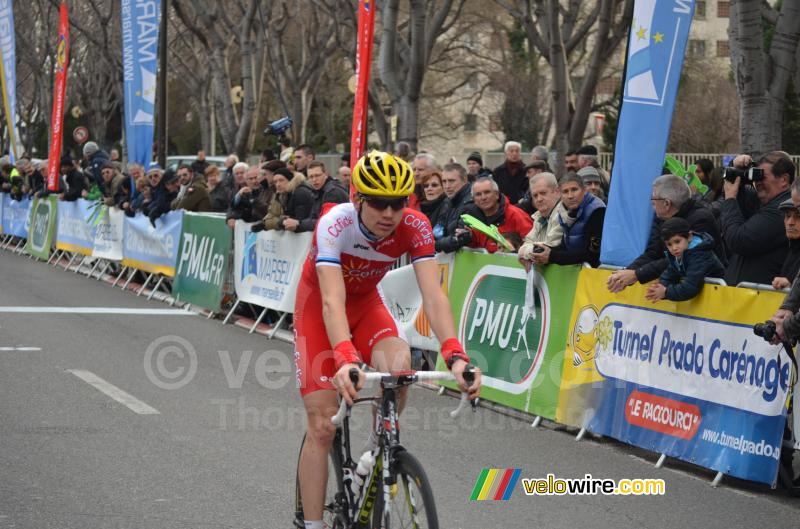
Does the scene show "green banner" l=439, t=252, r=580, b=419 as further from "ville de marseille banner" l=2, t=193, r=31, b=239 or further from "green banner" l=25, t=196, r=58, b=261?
"ville de marseille banner" l=2, t=193, r=31, b=239

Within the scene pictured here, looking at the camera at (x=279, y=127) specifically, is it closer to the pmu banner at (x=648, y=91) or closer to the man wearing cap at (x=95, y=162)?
the man wearing cap at (x=95, y=162)

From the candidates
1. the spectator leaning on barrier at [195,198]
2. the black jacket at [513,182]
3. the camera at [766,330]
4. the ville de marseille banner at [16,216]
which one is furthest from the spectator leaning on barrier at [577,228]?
the ville de marseille banner at [16,216]

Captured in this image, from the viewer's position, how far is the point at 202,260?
673 inches

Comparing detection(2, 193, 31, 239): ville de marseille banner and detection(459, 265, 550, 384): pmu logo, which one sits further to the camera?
detection(2, 193, 31, 239): ville de marseille banner

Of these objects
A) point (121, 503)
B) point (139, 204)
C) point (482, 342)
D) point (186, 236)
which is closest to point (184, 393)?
point (482, 342)

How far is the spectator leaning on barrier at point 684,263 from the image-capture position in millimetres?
8203

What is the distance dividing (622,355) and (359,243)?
391 centimetres

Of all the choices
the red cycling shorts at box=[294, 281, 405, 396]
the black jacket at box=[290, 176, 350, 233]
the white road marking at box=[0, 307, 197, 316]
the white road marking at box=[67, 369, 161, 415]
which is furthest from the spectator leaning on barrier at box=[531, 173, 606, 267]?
the white road marking at box=[0, 307, 197, 316]

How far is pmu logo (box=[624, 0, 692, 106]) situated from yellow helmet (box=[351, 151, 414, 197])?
5529mm

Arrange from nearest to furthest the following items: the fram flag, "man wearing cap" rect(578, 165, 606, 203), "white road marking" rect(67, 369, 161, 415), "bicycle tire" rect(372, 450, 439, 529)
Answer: "bicycle tire" rect(372, 450, 439, 529)
the fram flag
"white road marking" rect(67, 369, 161, 415)
"man wearing cap" rect(578, 165, 606, 203)

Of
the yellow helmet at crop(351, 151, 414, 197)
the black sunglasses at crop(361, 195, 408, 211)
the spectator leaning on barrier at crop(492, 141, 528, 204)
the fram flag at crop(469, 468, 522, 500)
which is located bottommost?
the fram flag at crop(469, 468, 522, 500)

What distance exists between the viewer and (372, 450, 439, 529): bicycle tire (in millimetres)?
4664

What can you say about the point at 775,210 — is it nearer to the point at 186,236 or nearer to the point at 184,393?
the point at 184,393

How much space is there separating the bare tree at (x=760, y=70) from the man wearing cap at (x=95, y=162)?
13.9 metres
